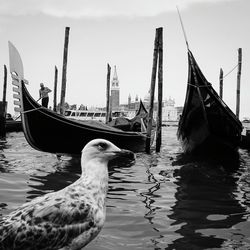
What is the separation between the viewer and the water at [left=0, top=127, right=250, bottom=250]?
3293mm

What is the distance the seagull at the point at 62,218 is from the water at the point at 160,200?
0.87 metres

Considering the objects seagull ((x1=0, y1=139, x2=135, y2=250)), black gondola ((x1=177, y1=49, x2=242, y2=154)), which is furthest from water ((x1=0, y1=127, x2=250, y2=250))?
black gondola ((x1=177, y1=49, x2=242, y2=154))

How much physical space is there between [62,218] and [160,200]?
104 inches

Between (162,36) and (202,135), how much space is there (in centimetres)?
312

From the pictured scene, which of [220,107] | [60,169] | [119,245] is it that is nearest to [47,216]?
[119,245]

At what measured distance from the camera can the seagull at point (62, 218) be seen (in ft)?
6.82

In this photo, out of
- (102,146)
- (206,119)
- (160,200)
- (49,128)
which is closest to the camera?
(102,146)

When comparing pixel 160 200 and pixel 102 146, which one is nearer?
pixel 102 146

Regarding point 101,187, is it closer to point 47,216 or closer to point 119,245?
point 47,216

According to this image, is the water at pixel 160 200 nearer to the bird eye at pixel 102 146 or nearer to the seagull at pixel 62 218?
the seagull at pixel 62 218

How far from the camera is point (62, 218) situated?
7.18 feet

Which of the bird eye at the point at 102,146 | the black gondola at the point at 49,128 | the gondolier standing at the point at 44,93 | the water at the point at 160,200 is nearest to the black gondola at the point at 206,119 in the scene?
the water at the point at 160,200

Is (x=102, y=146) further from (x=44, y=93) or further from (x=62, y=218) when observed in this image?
(x=44, y=93)

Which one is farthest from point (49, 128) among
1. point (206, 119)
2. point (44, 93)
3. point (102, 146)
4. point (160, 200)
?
point (102, 146)
